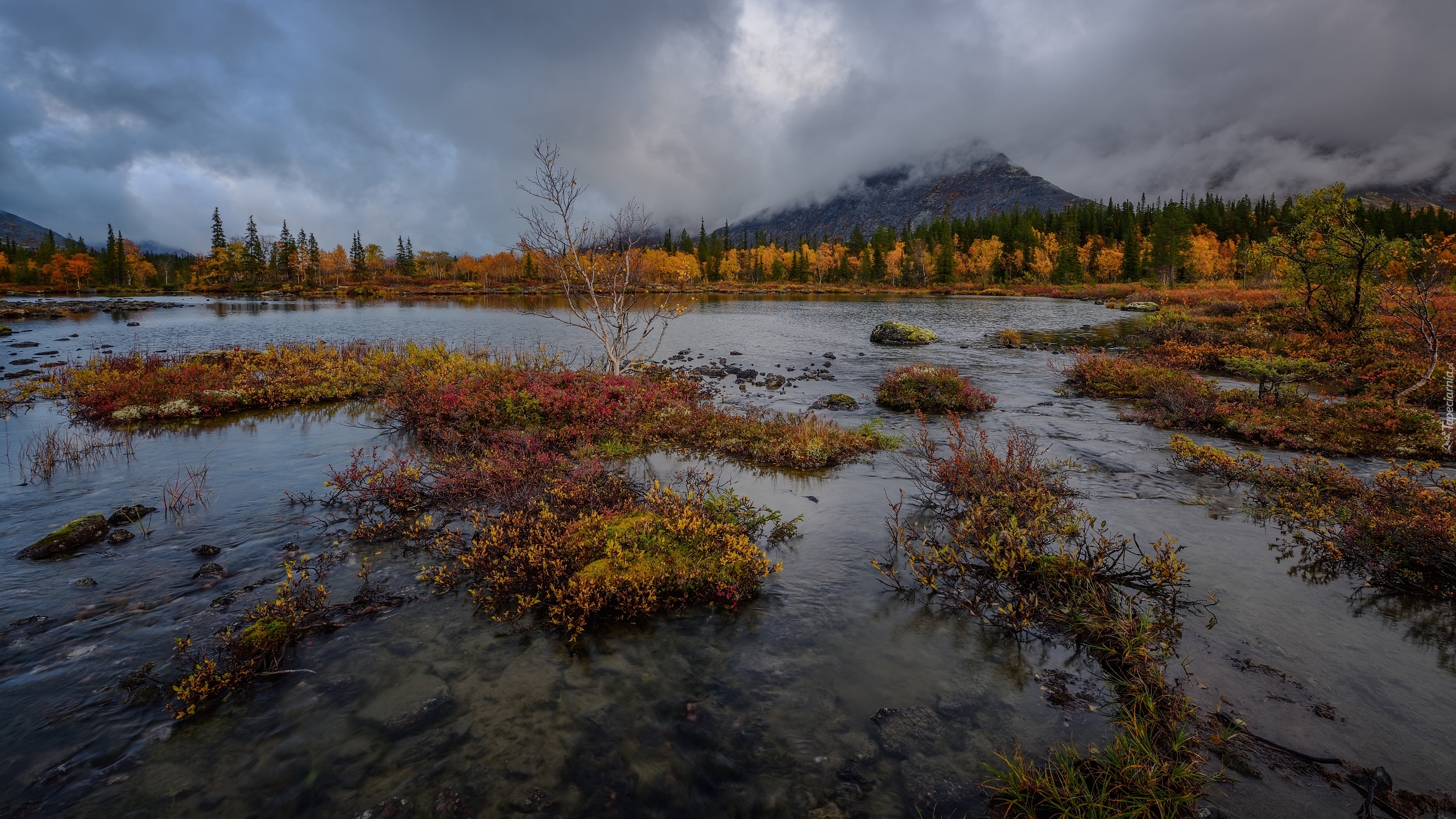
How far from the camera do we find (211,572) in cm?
737

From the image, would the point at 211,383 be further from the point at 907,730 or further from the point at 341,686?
the point at 907,730

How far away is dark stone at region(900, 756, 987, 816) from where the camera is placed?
4.23 m

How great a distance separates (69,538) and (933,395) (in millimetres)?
19150

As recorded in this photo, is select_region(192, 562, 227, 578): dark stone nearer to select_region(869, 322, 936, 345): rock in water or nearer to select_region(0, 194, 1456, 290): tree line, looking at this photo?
select_region(869, 322, 936, 345): rock in water

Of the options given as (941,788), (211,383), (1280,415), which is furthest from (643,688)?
(211,383)

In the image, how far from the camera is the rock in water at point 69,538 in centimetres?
771

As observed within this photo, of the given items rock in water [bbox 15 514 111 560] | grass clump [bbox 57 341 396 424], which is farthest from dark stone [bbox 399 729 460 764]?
grass clump [bbox 57 341 396 424]

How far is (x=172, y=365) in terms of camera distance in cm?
1977

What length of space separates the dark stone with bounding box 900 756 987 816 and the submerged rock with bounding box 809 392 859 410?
46.1 ft

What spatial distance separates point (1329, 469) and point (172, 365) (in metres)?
32.6

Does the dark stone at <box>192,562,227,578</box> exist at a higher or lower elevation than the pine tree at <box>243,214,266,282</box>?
lower

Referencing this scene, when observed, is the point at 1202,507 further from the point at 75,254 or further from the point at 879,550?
the point at 75,254

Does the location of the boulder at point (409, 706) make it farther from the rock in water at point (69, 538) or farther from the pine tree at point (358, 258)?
the pine tree at point (358, 258)

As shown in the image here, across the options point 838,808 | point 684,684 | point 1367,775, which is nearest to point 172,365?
point 684,684
